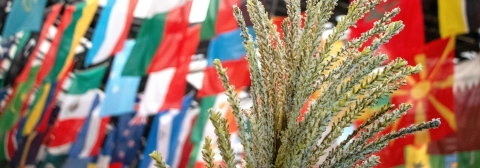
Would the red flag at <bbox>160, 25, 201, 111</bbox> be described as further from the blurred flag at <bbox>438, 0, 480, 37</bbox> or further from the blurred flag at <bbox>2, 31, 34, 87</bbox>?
the blurred flag at <bbox>2, 31, 34, 87</bbox>

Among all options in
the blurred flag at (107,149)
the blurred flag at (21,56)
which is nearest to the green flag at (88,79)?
the blurred flag at (107,149)

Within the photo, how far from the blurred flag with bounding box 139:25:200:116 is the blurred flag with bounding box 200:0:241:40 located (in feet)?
0.57

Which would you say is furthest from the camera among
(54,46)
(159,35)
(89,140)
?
(54,46)

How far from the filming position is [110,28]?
485cm

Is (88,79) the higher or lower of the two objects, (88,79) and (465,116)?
the higher

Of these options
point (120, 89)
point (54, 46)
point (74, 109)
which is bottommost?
point (74, 109)

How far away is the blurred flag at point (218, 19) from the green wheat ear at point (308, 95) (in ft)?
9.46

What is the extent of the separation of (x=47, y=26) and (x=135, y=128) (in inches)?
83.7

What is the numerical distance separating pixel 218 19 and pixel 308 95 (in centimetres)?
309

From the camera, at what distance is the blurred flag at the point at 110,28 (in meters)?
4.81

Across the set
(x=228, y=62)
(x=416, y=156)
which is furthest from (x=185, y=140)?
(x=416, y=156)

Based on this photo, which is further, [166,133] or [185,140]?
[166,133]

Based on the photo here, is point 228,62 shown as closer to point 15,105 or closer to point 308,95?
point 308,95

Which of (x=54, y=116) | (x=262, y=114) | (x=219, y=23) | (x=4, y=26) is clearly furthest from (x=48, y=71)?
(x=262, y=114)
